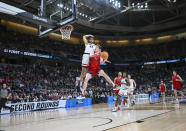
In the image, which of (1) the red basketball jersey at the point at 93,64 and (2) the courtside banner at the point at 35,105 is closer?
(1) the red basketball jersey at the point at 93,64

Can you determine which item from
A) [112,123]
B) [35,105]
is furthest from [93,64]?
[35,105]

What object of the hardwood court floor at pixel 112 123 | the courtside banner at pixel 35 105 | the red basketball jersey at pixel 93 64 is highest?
the red basketball jersey at pixel 93 64

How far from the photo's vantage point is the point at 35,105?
47.3ft

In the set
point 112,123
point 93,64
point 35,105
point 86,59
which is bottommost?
point 35,105

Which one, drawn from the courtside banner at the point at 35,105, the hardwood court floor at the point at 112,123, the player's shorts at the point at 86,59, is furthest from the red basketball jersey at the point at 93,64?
the courtside banner at the point at 35,105

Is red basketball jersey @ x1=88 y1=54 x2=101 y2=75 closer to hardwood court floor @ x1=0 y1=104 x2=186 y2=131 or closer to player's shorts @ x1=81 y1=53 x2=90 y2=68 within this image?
player's shorts @ x1=81 y1=53 x2=90 y2=68

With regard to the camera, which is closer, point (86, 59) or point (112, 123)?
point (86, 59)

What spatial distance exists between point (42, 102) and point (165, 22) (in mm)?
29048

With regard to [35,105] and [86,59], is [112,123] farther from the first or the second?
[35,105]

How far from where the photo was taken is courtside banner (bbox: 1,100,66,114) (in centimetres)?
1327

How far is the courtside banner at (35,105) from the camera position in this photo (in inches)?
523

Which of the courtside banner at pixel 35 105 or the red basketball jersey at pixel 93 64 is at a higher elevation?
the red basketball jersey at pixel 93 64

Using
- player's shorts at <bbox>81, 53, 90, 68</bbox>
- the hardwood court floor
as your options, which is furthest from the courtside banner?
player's shorts at <bbox>81, 53, 90, 68</bbox>

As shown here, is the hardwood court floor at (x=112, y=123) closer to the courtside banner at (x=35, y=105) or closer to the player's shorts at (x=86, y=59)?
the player's shorts at (x=86, y=59)
